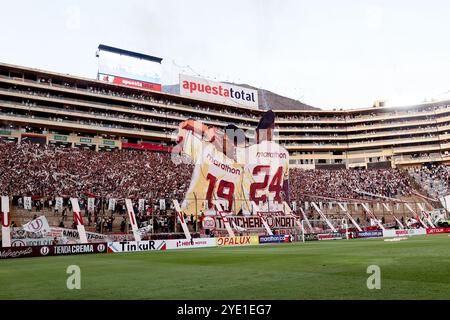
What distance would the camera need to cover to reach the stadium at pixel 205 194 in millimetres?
12445

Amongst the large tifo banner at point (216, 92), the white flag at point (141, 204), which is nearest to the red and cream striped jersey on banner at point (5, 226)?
the white flag at point (141, 204)

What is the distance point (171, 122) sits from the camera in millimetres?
99938

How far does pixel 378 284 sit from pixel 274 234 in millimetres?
32701

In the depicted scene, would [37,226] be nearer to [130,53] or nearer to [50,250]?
[50,250]

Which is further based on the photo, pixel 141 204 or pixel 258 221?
pixel 258 221

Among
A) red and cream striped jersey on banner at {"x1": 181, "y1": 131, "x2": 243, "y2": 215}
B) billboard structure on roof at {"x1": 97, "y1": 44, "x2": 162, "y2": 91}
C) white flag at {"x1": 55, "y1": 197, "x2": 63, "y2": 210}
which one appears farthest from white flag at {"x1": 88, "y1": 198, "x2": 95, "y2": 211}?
billboard structure on roof at {"x1": 97, "y1": 44, "x2": 162, "y2": 91}

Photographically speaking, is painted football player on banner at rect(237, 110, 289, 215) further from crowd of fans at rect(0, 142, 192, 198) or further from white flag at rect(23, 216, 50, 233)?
white flag at rect(23, 216, 50, 233)

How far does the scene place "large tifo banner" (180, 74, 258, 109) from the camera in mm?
101250

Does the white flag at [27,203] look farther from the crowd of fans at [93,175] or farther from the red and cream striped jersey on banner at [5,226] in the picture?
the crowd of fans at [93,175]

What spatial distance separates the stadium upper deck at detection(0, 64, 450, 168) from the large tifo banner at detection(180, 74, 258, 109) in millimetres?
2406

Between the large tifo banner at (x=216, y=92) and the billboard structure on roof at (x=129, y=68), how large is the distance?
6.73 meters

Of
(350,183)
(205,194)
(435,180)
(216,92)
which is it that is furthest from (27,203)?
(216,92)

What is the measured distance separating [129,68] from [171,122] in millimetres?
15396
